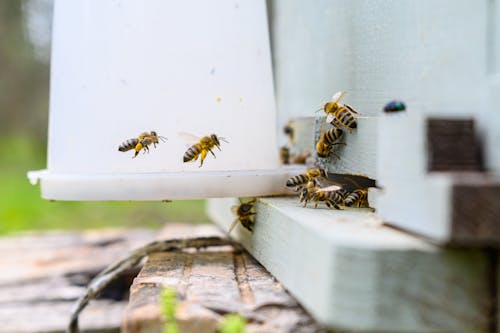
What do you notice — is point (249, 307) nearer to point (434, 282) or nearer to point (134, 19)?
point (434, 282)

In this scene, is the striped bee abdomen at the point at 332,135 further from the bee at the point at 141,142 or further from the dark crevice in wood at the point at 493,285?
the dark crevice in wood at the point at 493,285

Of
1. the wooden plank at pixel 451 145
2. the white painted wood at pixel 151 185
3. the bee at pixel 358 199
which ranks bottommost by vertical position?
the bee at pixel 358 199

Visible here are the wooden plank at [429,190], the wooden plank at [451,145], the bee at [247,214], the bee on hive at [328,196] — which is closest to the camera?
the wooden plank at [429,190]

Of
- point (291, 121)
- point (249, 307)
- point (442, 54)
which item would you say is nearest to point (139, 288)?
point (249, 307)

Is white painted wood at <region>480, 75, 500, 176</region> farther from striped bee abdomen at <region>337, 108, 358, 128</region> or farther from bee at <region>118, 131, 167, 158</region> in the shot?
bee at <region>118, 131, 167, 158</region>

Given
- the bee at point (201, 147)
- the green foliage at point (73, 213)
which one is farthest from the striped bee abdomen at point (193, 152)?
the green foliage at point (73, 213)

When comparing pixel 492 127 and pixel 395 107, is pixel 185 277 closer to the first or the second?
pixel 395 107
